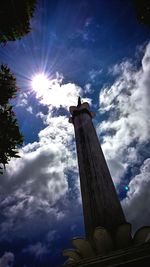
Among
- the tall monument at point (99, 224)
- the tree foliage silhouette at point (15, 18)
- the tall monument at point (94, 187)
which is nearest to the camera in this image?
the tall monument at point (99, 224)

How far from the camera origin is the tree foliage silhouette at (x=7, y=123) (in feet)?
22.0

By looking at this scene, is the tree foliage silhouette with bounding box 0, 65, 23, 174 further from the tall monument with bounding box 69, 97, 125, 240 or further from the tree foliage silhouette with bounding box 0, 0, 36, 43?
the tall monument with bounding box 69, 97, 125, 240

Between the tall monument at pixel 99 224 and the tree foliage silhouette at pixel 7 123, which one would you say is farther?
the tree foliage silhouette at pixel 7 123

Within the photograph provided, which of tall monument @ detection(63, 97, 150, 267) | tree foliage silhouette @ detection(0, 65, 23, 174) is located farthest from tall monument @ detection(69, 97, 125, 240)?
tree foliage silhouette @ detection(0, 65, 23, 174)

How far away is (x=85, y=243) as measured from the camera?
2.63 metres

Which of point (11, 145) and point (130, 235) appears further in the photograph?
point (11, 145)

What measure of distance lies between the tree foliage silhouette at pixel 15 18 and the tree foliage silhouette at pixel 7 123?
1431 mm

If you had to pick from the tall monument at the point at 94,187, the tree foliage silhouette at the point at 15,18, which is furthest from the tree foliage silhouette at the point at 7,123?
the tall monument at the point at 94,187

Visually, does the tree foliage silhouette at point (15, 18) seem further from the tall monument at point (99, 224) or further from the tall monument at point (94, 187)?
the tall monument at point (94, 187)

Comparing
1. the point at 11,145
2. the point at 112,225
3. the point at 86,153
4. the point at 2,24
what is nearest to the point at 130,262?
the point at 112,225

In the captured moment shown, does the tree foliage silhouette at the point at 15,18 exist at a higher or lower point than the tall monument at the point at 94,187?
higher

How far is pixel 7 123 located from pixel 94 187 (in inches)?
174

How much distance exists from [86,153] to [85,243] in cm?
179

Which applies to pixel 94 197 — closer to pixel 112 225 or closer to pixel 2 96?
pixel 112 225
